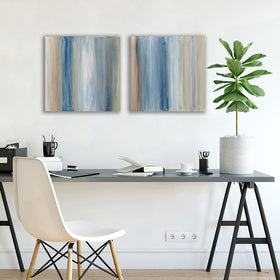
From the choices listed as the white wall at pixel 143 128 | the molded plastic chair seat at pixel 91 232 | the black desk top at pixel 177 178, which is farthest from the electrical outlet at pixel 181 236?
the molded plastic chair seat at pixel 91 232

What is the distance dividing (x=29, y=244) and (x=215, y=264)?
1459 millimetres

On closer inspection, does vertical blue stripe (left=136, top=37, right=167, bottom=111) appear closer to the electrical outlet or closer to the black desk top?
the black desk top

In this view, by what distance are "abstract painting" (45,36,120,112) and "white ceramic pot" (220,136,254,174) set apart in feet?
3.12

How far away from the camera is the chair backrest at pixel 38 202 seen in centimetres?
238

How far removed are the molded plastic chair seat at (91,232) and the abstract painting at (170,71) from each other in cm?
108

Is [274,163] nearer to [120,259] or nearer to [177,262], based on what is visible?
[177,262]

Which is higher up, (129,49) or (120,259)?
(129,49)

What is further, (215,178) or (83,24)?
(83,24)

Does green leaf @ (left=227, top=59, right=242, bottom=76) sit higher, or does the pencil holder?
green leaf @ (left=227, top=59, right=242, bottom=76)

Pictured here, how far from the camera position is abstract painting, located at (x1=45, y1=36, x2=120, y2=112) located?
11.2 ft

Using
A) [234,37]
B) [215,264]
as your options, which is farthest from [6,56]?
[215,264]

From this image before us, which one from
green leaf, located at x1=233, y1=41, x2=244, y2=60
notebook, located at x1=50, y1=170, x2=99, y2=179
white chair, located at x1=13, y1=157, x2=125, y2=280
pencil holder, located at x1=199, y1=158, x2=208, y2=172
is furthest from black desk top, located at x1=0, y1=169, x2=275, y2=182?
green leaf, located at x1=233, y1=41, x2=244, y2=60

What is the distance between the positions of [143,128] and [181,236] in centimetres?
89

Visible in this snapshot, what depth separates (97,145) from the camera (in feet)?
11.3
